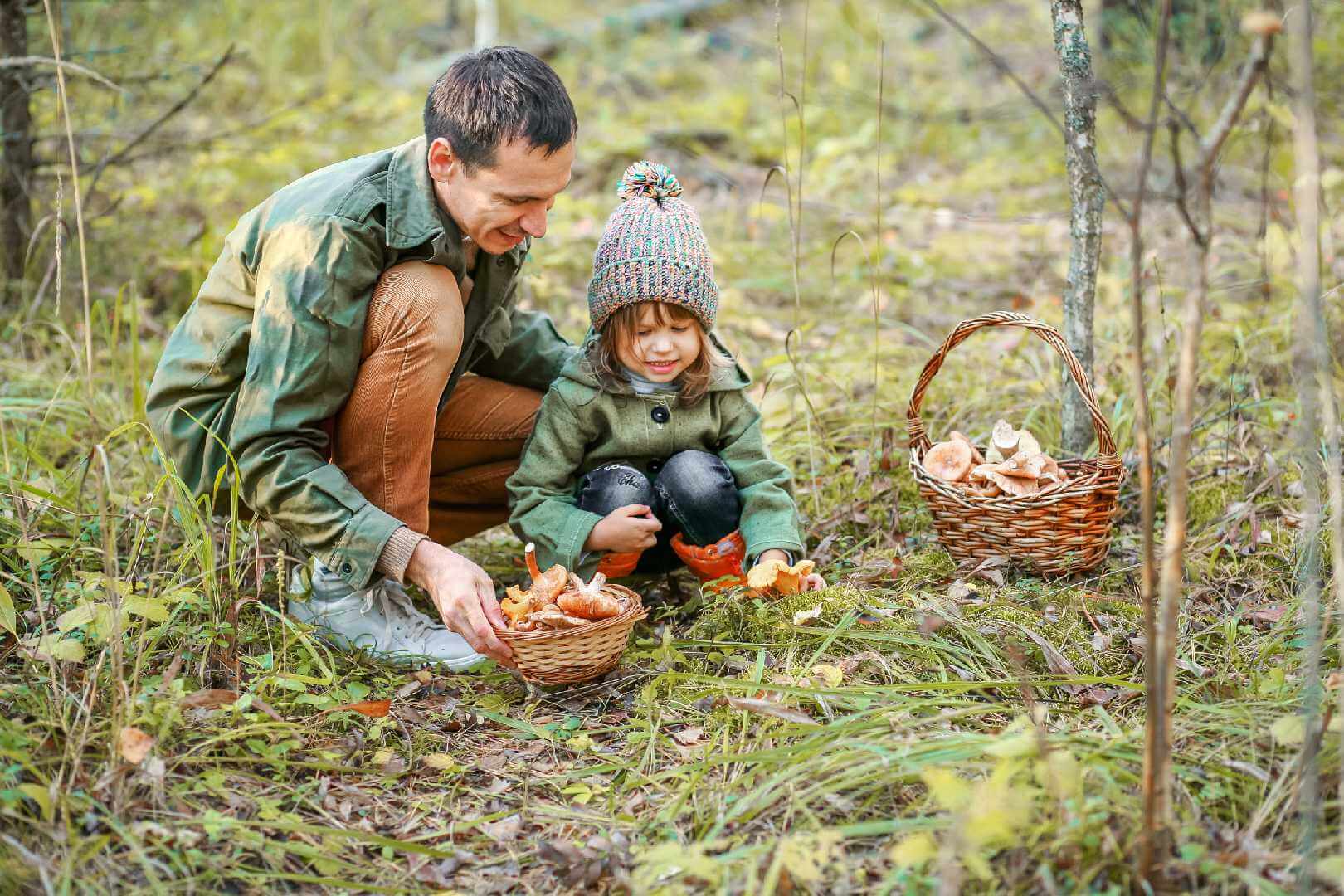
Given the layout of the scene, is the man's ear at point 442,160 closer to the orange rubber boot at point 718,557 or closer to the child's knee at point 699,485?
the child's knee at point 699,485

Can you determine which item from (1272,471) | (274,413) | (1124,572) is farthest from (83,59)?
(1272,471)

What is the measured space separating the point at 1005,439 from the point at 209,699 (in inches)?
69.8

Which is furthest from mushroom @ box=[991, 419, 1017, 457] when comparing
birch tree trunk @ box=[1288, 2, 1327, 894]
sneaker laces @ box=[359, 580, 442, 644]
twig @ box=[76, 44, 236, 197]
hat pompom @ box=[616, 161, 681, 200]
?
twig @ box=[76, 44, 236, 197]

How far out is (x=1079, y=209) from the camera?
2.71 meters

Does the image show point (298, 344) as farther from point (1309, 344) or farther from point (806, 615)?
point (1309, 344)

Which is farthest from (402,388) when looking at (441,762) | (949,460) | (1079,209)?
(1079,209)

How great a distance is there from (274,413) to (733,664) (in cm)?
105

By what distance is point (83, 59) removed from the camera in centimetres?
367

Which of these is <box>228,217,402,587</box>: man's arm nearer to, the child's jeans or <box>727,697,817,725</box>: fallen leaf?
the child's jeans

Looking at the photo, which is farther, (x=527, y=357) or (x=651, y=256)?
(x=527, y=357)

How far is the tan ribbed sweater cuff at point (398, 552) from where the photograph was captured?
2225 mm

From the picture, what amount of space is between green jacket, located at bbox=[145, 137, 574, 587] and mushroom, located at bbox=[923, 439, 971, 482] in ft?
3.82

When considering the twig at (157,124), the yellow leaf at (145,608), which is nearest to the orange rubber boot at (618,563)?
the yellow leaf at (145,608)

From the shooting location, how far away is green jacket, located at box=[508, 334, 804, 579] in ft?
8.42
